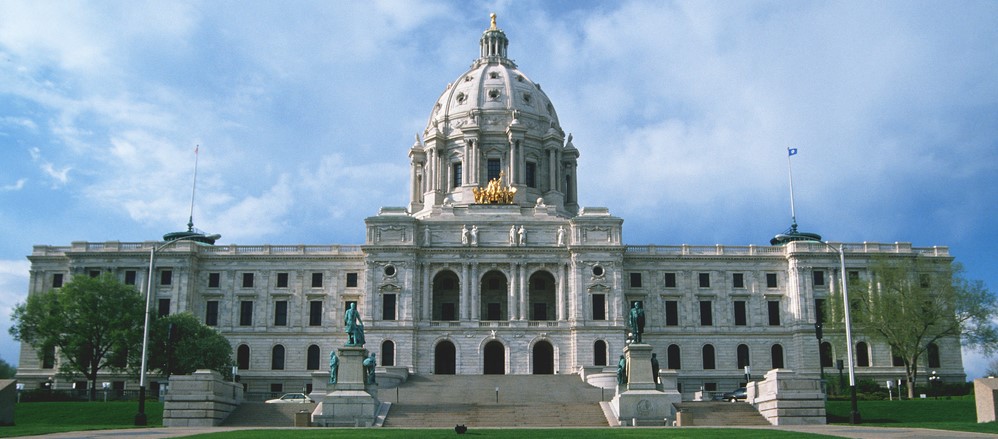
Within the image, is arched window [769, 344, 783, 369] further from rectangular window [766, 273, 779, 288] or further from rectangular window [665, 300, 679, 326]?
rectangular window [665, 300, 679, 326]

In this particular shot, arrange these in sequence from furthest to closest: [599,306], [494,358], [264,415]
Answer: [494,358]
[599,306]
[264,415]

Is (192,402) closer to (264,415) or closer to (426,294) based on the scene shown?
(264,415)

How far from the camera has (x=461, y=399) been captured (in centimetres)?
6662

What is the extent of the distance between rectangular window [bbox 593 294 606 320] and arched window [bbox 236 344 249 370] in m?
30.2

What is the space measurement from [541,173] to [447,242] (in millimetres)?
18447

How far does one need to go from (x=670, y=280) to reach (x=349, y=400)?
46.0 meters

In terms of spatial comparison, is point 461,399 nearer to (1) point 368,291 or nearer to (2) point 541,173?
(1) point 368,291

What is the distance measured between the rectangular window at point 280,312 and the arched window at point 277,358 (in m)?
2.19

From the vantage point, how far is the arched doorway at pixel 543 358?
85188mm

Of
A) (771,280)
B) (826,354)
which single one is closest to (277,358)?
(771,280)

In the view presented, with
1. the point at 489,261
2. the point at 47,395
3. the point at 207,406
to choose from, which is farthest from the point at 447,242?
the point at 207,406

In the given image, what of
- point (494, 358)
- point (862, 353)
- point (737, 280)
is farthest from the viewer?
point (737, 280)

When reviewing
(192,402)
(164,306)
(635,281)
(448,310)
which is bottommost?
(192,402)

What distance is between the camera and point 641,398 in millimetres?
49625
